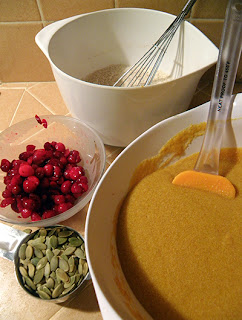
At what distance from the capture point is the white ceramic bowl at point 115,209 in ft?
1.18

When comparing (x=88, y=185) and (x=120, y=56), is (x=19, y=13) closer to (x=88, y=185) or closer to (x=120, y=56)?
(x=120, y=56)

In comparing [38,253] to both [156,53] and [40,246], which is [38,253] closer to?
[40,246]

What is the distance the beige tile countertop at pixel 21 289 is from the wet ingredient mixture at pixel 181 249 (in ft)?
0.37

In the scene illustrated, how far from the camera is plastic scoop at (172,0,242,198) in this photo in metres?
0.45

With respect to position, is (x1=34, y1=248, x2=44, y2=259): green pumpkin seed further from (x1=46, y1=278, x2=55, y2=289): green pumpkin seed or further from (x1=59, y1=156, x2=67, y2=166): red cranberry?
(x1=59, y1=156, x2=67, y2=166): red cranberry

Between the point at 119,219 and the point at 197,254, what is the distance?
14 cm

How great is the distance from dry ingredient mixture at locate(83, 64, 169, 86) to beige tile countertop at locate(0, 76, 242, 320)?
0.13 meters

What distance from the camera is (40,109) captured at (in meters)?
0.82

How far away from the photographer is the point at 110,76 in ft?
2.42

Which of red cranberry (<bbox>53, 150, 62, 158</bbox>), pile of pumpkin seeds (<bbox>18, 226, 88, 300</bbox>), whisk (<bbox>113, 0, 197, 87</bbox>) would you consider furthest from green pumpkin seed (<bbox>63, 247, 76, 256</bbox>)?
whisk (<bbox>113, 0, 197, 87</bbox>)

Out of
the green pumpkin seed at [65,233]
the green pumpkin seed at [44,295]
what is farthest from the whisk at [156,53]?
the green pumpkin seed at [44,295]

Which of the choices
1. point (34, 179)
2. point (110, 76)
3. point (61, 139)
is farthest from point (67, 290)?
point (110, 76)

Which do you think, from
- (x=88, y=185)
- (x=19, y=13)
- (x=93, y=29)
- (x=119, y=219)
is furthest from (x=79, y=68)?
(x=119, y=219)

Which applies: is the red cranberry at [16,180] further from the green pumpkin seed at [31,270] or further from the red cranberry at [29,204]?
the green pumpkin seed at [31,270]
